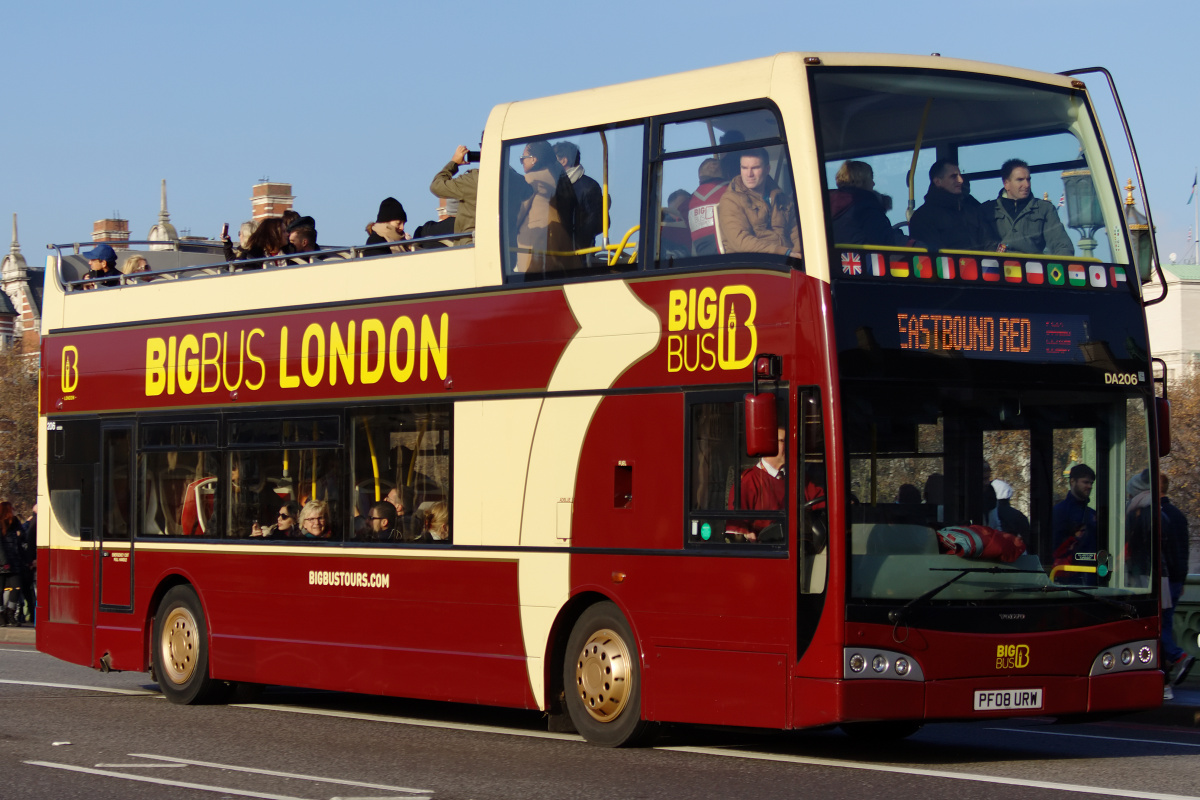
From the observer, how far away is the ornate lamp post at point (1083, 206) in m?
10.5

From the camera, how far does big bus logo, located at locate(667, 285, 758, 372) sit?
10.2m

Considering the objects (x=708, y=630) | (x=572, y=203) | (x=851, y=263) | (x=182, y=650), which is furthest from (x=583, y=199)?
(x=182, y=650)

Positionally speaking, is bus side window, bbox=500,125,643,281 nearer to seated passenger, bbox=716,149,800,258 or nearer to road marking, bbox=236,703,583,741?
seated passenger, bbox=716,149,800,258

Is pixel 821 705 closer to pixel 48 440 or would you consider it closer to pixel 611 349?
pixel 611 349

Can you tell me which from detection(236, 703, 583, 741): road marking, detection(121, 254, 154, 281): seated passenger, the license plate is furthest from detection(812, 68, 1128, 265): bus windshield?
detection(121, 254, 154, 281): seated passenger

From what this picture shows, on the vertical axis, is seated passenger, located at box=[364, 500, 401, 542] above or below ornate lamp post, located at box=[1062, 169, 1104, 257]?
below

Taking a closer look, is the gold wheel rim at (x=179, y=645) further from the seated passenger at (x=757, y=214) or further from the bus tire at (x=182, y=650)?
the seated passenger at (x=757, y=214)

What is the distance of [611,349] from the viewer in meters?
11.1

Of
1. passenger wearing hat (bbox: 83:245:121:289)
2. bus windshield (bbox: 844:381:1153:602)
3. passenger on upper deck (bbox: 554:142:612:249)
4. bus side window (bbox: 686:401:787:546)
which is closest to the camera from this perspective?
bus windshield (bbox: 844:381:1153:602)

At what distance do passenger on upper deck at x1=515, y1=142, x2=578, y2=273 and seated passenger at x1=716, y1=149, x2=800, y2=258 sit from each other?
1408mm

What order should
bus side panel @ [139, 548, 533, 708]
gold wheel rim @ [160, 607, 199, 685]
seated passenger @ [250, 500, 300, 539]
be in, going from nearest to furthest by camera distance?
bus side panel @ [139, 548, 533, 708] → seated passenger @ [250, 500, 300, 539] → gold wheel rim @ [160, 607, 199, 685]

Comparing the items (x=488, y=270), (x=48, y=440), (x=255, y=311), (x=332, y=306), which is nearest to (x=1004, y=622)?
(x=488, y=270)

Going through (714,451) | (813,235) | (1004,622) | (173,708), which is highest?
(813,235)

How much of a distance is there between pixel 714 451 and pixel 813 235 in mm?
1465
